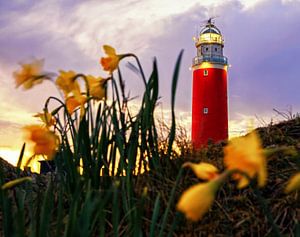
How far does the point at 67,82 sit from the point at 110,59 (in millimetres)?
168

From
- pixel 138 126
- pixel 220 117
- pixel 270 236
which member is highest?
pixel 220 117

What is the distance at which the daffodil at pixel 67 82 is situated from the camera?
130 cm

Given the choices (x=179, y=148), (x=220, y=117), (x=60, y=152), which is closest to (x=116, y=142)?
(x=60, y=152)

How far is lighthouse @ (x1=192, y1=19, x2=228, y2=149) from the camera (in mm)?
21141

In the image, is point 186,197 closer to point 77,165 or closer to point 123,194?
point 123,194

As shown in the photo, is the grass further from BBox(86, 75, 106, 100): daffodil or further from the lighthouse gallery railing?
the lighthouse gallery railing

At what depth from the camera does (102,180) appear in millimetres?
1897

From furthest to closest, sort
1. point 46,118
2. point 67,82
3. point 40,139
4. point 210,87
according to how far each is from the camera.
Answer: point 210,87 < point 46,118 < point 67,82 < point 40,139

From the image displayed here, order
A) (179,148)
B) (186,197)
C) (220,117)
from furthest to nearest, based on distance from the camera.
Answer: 1. (220,117)
2. (179,148)
3. (186,197)

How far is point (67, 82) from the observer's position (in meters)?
1.30

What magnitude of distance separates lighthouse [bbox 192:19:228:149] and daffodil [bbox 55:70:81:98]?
60.5 feet

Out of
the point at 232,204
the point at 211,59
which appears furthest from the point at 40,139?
the point at 211,59

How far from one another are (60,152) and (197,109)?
1986cm

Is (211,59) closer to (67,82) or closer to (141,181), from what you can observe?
(141,181)
